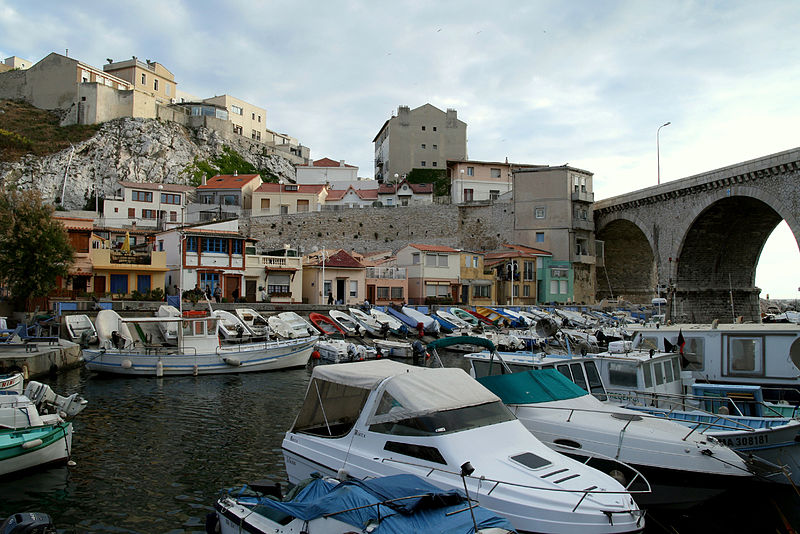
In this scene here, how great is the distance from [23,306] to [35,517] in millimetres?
27755

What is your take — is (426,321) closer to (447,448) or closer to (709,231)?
(709,231)

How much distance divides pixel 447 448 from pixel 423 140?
75323 mm

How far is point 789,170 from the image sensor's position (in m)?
33.7

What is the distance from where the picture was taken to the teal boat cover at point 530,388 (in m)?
9.43

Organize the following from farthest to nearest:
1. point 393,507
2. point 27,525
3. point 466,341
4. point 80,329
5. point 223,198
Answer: point 223,198 → point 80,329 → point 466,341 → point 27,525 → point 393,507

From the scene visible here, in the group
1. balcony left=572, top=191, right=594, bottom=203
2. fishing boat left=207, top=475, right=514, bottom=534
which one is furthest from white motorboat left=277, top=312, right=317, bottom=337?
balcony left=572, top=191, right=594, bottom=203

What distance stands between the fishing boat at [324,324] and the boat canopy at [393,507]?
25.1 m

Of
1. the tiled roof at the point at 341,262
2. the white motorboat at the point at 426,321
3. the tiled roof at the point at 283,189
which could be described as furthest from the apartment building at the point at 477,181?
the white motorboat at the point at 426,321

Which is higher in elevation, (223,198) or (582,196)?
(223,198)

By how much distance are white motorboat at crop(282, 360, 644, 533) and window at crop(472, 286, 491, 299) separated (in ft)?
130

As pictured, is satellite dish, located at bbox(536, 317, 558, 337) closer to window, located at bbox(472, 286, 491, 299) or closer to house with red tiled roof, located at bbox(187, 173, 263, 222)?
window, located at bbox(472, 286, 491, 299)

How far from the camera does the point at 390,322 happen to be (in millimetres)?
32219

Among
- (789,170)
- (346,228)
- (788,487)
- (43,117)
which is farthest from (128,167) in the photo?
(788,487)

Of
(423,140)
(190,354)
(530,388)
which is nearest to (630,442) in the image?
(530,388)
